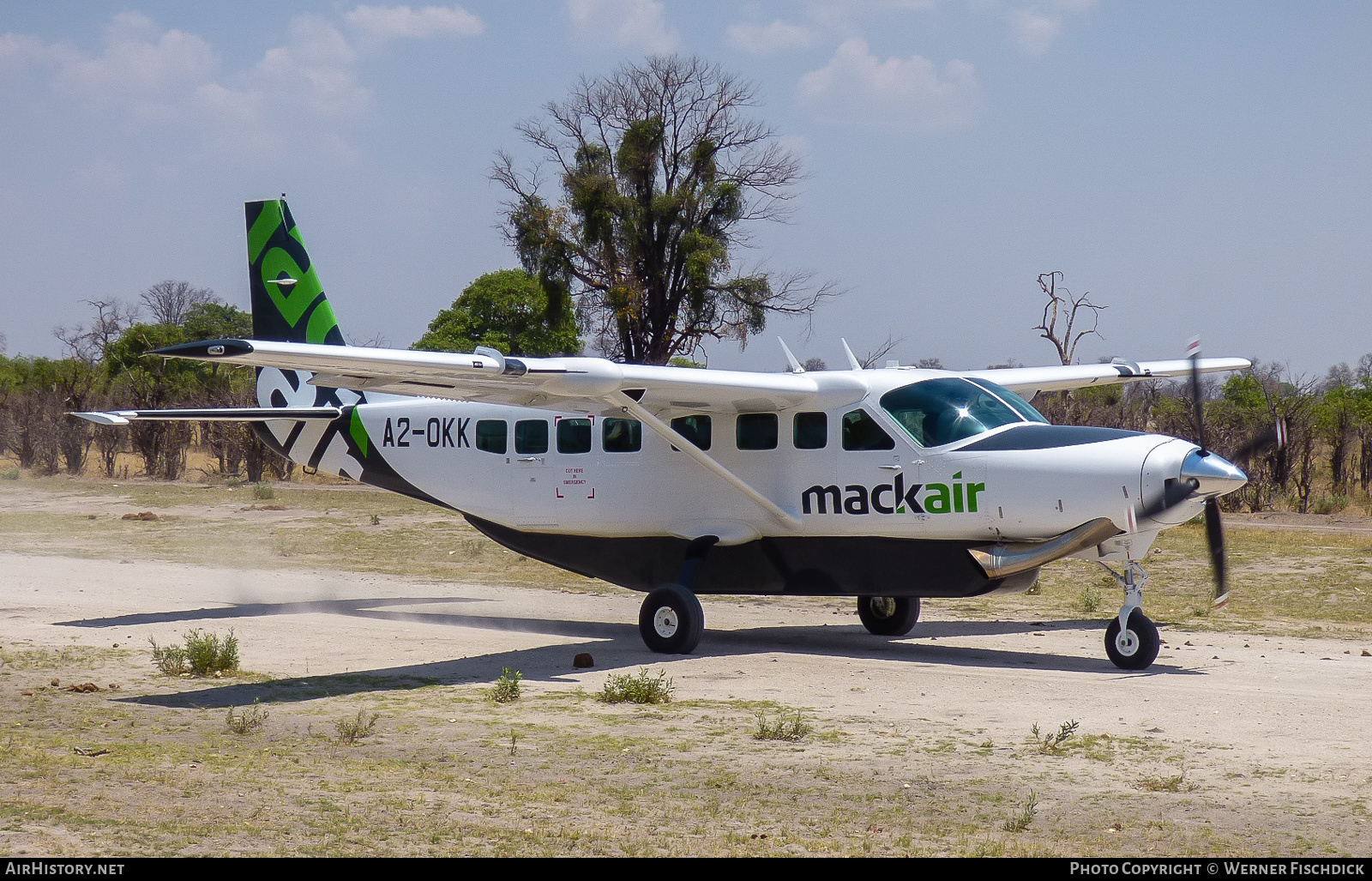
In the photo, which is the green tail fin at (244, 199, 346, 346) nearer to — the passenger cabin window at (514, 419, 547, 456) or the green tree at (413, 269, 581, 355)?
the passenger cabin window at (514, 419, 547, 456)

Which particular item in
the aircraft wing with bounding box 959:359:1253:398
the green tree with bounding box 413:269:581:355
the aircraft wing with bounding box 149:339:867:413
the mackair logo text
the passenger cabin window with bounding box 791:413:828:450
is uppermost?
the green tree with bounding box 413:269:581:355

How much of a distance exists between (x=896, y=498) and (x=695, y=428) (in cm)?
242

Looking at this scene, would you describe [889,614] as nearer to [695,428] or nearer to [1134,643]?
[695,428]

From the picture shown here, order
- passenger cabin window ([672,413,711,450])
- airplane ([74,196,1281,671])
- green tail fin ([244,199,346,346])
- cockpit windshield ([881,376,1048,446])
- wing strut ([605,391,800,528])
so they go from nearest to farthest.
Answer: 1. airplane ([74,196,1281,671])
2. cockpit windshield ([881,376,1048,446])
3. wing strut ([605,391,800,528])
4. passenger cabin window ([672,413,711,450])
5. green tail fin ([244,199,346,346])

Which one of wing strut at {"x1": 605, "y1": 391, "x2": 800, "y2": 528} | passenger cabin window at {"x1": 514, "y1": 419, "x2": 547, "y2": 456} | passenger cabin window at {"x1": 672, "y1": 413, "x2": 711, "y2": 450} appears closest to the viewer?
wing strut at {"x1": 605, "y1": 391, "x2": 800, "y2": 528}

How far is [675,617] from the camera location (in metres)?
13.1

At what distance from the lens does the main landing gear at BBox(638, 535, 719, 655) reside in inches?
512

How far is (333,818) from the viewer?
6.39 meters

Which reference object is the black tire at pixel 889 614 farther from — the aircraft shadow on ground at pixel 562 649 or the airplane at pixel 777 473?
the aircraft shadow on ground at pixel 562 649

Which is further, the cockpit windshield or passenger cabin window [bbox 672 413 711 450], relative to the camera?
passenger cabin window [bbox 672 413 711 450]

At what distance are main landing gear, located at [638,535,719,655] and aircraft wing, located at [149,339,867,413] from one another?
1.82 meters

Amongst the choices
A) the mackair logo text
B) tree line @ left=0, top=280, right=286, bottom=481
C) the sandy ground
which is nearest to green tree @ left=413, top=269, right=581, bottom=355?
tree line @ left=0, top=280, right=286, bottom=481

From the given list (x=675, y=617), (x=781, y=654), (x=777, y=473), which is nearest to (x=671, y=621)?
(x=675, y=617)
